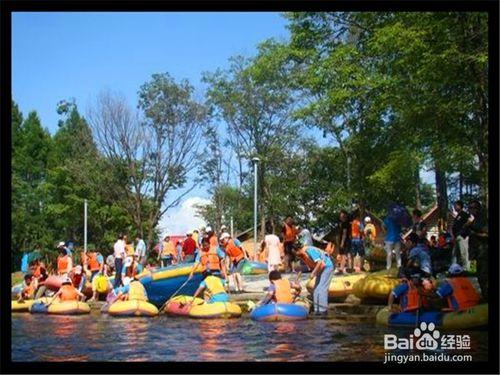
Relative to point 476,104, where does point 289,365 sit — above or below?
below

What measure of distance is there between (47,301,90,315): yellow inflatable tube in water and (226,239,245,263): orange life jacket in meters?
1.93

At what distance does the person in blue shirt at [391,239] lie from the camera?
328 inches

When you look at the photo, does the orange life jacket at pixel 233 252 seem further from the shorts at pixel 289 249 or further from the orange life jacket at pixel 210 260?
the shorts at pixel 289 249

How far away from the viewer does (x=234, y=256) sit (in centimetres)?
1027

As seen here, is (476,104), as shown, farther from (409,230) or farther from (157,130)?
(157,130)

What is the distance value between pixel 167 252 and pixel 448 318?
3576 millimetres

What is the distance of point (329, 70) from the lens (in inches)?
372

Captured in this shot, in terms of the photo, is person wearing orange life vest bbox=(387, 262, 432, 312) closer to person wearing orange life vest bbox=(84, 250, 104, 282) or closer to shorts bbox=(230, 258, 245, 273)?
shorts bbox=(230, 258, 245, 273)

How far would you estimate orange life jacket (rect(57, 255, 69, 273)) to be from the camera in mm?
8102

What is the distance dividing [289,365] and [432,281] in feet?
6.70

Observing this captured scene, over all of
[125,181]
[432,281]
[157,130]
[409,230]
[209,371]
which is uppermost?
[157,130]

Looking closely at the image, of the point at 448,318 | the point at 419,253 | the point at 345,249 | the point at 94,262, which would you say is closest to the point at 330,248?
the point at 345,249

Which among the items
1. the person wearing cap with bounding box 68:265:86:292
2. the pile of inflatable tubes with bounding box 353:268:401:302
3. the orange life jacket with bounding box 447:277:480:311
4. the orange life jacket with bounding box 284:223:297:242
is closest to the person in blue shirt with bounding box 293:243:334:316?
the orange life jacket with bounding box 284:223:297:242

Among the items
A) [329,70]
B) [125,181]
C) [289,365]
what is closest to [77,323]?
[125,181]
